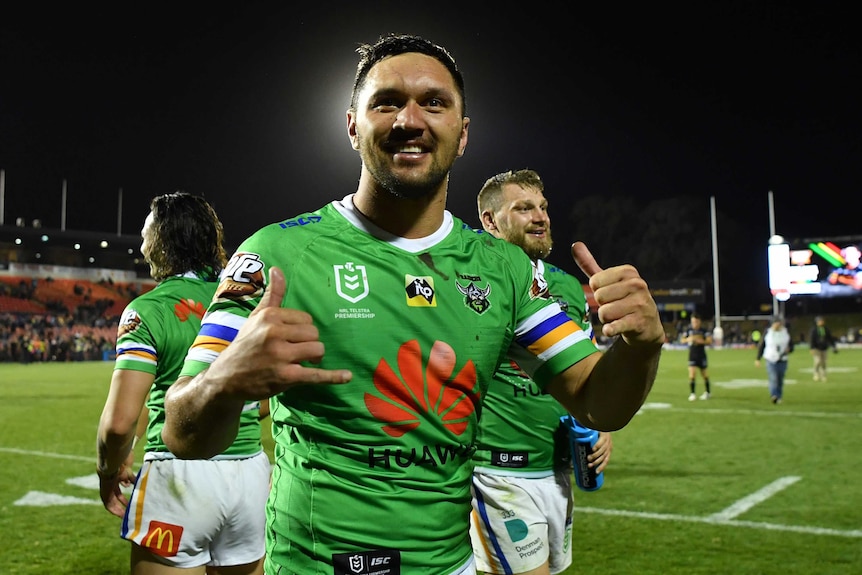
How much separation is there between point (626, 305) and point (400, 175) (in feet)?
2.53

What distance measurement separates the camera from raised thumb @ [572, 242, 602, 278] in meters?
2.28

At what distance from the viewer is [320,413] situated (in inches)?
84.6

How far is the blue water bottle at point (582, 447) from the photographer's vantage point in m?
4.13

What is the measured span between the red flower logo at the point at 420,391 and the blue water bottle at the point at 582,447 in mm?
1973

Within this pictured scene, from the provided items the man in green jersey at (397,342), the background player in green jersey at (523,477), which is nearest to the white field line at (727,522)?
the background player in green jersey at (523,477)

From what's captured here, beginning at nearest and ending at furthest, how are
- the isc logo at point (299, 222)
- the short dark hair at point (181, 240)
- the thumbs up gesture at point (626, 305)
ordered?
the thumbs up gesture at point (626, 305) < the isc logo at point (299, 222) < the short dark hair at point (181, 240)

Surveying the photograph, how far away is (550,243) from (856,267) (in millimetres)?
59627

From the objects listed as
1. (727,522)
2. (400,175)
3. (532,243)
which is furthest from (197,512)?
(727,522)

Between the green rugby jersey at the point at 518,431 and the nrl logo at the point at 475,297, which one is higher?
the nrl logo at the point at 475,297

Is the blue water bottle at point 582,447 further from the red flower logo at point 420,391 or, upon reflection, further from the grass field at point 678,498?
the grass field at point 678,498

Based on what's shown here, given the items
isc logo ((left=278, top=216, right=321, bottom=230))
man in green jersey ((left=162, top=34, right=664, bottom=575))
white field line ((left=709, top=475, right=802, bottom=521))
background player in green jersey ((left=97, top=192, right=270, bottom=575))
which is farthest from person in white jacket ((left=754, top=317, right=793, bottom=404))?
isc logo ((left=278, top=216, right=321, bottom=230))

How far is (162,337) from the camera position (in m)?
3.42

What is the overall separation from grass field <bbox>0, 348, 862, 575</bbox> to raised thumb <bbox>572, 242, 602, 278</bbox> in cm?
428

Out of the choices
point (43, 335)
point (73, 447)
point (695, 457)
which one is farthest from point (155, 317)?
point (43, 335)
